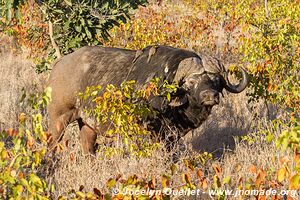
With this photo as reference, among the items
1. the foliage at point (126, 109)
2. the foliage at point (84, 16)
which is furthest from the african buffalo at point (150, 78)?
the foliage at point (126, 109)

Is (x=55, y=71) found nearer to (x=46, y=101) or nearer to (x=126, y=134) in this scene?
(x=126, y=134)

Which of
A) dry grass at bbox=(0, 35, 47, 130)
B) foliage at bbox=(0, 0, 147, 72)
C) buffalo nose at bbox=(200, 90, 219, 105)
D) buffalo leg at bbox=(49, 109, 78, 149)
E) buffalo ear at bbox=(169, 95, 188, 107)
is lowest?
dry grass at bbox=(0, 35, 47, 130)

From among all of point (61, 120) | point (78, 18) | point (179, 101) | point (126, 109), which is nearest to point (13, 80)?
point (78, 18)

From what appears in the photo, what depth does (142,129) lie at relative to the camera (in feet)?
15.1

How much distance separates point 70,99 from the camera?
6.22 m

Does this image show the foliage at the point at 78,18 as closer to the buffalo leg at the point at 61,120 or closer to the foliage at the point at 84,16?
the foliage at the point at 84,16

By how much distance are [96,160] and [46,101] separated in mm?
2202

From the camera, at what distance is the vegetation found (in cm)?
304

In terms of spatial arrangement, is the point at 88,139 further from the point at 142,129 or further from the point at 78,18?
the point at 142,129

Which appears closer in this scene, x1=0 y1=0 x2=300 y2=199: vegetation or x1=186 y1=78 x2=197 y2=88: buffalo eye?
x1=0 y1=0 x2=300 y2=199: vegetation

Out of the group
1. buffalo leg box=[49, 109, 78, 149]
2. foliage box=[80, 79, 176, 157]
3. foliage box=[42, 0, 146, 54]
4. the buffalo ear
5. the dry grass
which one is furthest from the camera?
the dry grass

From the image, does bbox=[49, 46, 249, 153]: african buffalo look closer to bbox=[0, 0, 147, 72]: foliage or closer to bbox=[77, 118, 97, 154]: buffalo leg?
bbox=[77, 118, 97, 154]: buffalo leg

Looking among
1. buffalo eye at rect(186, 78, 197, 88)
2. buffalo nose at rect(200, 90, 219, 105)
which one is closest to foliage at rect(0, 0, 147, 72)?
buffalo eye at rect(186, 78, 197, 88)

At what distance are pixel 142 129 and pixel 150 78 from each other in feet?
3.12
